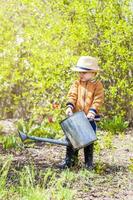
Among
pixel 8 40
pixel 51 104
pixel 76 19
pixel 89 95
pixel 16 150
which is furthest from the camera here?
pixel 8 40

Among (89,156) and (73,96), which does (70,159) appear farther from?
(73,96)

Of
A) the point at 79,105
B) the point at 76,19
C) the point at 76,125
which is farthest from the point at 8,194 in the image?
the point at 76,19

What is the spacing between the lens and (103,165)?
275 inches

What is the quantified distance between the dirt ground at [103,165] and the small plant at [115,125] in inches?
10.2

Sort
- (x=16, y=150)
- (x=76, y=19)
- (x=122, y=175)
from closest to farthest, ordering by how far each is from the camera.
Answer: (x=122, y=175) < (x=16, y=150) < (x=76, y=19)

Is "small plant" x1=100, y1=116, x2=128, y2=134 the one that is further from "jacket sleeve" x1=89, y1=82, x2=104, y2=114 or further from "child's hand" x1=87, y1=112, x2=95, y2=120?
"child's hand" x1=87, y1=112, x2=95, y2=120

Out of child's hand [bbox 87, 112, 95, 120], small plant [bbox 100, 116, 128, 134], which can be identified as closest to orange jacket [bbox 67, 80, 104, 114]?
child's hand [bbox 87, 112, 95, 120]

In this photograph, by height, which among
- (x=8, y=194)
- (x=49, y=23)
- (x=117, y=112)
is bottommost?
(x=117, y=112)

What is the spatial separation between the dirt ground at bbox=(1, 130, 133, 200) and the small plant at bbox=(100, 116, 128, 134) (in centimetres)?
26

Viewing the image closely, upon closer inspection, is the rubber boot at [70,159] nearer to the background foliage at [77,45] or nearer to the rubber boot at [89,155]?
the rubber boot at [89,155]

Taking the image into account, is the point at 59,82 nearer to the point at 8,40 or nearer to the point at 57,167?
the point at 8,40

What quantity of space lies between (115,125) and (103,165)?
3474mm

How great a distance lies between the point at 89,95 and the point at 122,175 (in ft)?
3.32

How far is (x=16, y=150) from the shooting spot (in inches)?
337
